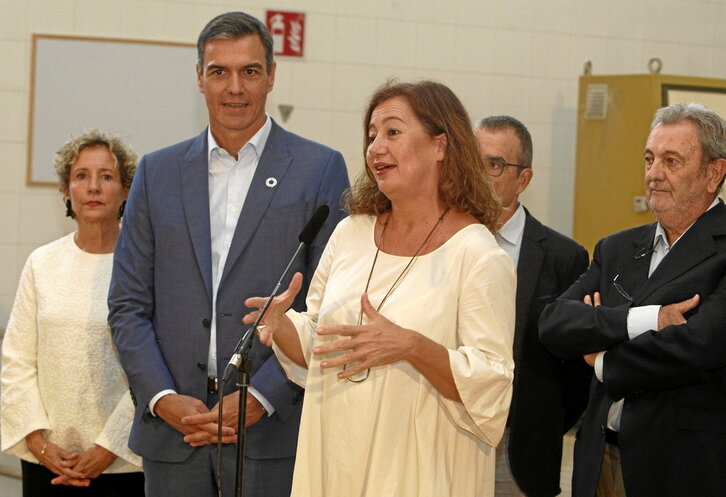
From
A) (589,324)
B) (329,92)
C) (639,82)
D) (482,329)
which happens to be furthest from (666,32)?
(482,329)

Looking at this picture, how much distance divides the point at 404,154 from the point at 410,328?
0.44 m

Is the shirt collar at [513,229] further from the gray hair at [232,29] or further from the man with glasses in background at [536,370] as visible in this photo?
the gray hair at [232,29]

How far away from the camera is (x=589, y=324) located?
2.55m

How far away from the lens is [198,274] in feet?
8.88

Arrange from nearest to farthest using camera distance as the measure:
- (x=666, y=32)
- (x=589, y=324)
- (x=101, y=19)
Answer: (x=589, y=324) → (x=101, y=19) → (x=666, y=32)

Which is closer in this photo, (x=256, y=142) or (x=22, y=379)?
(x=256, y=142)

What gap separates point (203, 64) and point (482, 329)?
1.27 m

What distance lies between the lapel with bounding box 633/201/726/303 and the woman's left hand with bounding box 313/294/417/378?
0.87m

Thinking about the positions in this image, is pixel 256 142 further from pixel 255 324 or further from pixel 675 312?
pixel 675 312

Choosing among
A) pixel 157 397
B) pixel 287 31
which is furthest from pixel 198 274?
pixel 287 31

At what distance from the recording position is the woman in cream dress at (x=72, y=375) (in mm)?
3205

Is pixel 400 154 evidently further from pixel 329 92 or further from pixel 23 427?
pixel 329 92

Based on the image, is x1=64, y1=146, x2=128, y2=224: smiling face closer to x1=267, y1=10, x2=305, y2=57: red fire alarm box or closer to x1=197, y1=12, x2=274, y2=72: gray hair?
x1=197, y1=12, x2=274, y2=72: gray hair

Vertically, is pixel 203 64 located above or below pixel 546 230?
above
